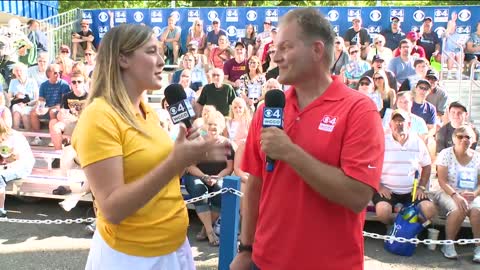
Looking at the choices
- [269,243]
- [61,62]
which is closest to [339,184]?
[269,243]

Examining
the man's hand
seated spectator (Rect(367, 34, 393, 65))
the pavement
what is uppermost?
seated spectator (Rect(367, 34, 393, 65))

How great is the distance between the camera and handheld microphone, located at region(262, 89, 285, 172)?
1908mm

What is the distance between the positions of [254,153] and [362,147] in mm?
555

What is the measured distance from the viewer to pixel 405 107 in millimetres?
6738

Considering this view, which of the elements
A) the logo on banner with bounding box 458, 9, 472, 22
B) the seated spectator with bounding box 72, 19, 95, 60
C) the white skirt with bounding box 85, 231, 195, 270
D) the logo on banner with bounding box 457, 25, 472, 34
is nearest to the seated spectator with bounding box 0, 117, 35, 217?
the white skirt with bounding box 85, 231, 195, 270

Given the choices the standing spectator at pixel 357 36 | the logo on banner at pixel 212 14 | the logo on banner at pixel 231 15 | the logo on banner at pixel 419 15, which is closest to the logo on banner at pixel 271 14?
the logo on banner at pixel 231 15

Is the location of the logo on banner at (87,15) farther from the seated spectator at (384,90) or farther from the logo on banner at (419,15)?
the seated spectator at (384,90)

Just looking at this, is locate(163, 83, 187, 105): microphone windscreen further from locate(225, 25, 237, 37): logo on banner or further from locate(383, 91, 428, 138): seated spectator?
locate(225, 25, 237, 37): logo on banner

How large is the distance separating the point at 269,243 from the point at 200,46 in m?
10.8

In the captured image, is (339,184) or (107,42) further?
(107,42)

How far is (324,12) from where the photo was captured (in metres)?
14.4

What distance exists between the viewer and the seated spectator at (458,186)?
17.1ft

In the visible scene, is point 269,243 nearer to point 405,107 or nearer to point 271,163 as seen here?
point 271,163

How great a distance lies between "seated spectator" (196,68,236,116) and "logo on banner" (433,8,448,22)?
29.9ft
